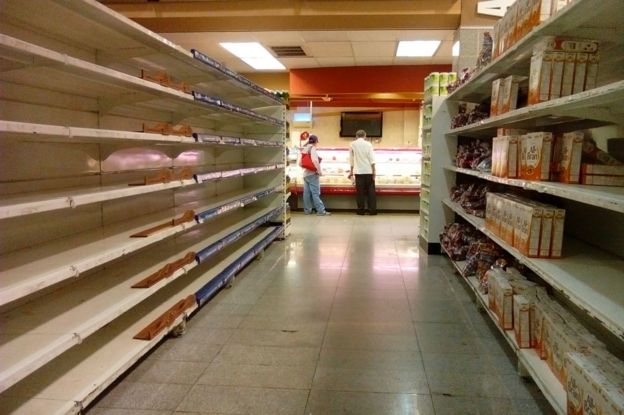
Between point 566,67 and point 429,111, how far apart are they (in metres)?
3.48

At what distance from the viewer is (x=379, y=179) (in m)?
9.20

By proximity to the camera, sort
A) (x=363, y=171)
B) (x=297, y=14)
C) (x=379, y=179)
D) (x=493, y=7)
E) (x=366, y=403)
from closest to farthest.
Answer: (x=366, y=403) → (x=493, y=7) → (x=297, y=14) → (x=363, y=171) → (x=379, y=179)

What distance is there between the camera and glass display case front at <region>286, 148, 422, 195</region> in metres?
9.12

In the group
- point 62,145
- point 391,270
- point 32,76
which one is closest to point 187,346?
point 62,145

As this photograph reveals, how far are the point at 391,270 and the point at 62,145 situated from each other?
11.0 feet

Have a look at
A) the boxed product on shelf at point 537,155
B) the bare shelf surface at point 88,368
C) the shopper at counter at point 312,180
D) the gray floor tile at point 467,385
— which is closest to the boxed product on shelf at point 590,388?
the gray floor tile at point 467,385

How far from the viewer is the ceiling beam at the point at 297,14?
5.18 metres

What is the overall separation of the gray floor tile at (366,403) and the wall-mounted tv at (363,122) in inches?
393

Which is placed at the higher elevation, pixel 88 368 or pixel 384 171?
pixel 384 171

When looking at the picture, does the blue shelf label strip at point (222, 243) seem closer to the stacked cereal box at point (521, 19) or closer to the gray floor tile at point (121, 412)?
the gray floor tile at point (121, 412)

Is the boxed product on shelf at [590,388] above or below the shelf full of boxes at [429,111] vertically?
below

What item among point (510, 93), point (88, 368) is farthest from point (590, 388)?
point (88, 368)

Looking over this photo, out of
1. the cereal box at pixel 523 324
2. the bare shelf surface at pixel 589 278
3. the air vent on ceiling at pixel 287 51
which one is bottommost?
the cereal box at pixel 523 324

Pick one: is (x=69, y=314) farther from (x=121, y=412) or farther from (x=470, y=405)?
(x=470, y=405)
